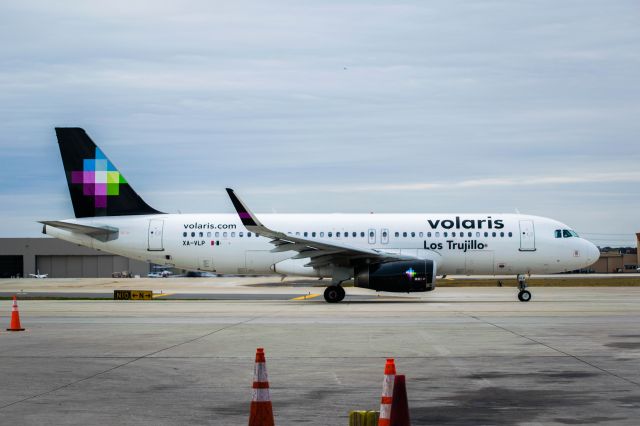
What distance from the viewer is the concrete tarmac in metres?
10.3

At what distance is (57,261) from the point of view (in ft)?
336

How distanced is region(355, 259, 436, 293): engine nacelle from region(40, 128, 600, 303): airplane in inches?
111

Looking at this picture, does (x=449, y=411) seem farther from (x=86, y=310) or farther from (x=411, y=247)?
(x=411, y=247)

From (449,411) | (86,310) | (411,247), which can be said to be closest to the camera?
(449,411)

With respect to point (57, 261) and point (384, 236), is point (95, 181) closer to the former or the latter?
point (384, 236)

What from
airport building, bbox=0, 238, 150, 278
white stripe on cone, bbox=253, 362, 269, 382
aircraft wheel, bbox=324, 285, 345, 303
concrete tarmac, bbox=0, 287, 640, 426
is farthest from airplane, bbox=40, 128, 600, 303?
airport building, bbox=0, 238, 150, 278

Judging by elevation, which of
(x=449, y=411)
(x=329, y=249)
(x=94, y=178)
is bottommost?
(x=449, y=411)

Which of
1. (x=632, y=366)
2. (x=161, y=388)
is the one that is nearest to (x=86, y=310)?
(x=161, y=388)

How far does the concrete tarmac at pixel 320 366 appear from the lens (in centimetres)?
1027

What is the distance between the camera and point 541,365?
14.4 metres

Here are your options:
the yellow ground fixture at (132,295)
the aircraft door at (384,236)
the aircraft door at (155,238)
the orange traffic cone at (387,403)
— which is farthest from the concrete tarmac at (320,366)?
the yellow ground fixture at (132,295)

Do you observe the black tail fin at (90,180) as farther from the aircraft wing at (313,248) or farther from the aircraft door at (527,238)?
the aircraft door at (527,238)

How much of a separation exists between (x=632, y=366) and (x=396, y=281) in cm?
1794

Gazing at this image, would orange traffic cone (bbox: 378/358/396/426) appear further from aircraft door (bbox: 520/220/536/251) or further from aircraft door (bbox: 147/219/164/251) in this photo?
aircraft door (bbox: 147/219/164/251)
